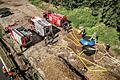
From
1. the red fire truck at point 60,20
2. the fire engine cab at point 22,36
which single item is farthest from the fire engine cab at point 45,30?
the red fire truck at point 60,20

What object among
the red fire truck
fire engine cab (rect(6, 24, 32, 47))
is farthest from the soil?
the red fire truck

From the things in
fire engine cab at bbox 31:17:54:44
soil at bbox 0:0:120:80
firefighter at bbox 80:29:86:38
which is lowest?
soil at bbox 0:0:120:80

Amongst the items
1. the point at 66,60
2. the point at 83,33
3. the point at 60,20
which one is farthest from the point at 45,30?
the point at 66,60

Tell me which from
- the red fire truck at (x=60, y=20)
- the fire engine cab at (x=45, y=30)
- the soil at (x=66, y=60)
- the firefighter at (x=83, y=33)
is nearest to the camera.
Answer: the soil at (x=66, y=60)

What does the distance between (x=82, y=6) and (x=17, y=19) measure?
548 inches

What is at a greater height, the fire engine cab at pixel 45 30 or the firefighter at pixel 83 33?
the fire engine cab at pixel 45 30

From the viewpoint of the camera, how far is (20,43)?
96.5 ft

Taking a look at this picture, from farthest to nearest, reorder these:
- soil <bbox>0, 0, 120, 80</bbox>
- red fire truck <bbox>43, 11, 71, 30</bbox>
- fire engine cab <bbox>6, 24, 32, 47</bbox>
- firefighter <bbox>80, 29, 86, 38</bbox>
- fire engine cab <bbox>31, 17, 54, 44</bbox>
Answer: red fire truck <bbox>43, 11, 71, 30</bbox>
firefighter <bbox>80, 29, 86, 38</bbox>
fire engine cab <bbox>31, 17, 54, 44</bbox>
fire engine cab <bbox>6, 24, 32, 47</bbox>
soil <bbox>0, 0, 120, 80</bbox>

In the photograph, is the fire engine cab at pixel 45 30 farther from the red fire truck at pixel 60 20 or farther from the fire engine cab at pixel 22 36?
the red fire truck at pixel 60 20

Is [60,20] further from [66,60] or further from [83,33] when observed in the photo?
[66,60]

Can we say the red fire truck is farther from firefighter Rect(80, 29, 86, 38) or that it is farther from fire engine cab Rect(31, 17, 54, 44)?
fire engine cab Rect(31, 17, 54, 44)

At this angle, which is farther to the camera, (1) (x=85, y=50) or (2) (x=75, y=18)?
(2) (x=75, y=18)

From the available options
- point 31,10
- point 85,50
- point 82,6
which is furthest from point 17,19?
point 85,50

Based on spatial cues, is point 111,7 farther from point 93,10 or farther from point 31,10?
point 31,10
